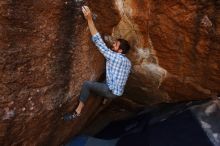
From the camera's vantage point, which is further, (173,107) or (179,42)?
(173,107)

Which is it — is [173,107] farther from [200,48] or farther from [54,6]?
[54,6]

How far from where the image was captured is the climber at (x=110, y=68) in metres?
4.70

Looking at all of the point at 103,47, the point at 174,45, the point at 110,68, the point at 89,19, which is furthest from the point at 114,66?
the point at 174,45

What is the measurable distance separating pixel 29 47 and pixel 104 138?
2787mm

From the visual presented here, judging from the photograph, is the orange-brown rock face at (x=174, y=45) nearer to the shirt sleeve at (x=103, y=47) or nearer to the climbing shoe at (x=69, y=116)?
the shirt sleeve at (x=103, y=47)

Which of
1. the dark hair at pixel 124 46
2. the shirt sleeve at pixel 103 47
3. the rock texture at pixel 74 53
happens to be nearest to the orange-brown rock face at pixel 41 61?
the rock texture at pixel 74 53

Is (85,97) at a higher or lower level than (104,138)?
higher

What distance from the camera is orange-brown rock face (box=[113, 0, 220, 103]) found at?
467cm

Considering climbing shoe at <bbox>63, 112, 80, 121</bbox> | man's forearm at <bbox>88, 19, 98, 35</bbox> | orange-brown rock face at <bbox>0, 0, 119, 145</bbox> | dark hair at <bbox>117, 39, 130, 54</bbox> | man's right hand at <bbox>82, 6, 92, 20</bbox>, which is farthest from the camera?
climbing shoe at <bbox>63, 112, 80, 121</bbox>

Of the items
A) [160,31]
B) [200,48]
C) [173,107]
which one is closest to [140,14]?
[160,31]

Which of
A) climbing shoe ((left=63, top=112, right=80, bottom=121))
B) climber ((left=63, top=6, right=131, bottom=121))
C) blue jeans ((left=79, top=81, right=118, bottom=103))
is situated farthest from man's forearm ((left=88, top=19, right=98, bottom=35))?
climbing shoe ((left=63, top=112, right=80, bottom=121))

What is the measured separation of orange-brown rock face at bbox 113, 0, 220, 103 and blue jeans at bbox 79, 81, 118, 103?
0.68 m

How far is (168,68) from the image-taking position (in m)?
5.47

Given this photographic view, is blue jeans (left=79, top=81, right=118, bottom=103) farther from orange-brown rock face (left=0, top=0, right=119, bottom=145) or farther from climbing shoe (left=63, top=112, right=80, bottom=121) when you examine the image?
climbing shoe (left=63, top=112, right=80, bottom=121)
